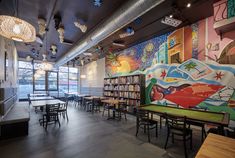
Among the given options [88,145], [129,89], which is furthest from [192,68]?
[88,145]

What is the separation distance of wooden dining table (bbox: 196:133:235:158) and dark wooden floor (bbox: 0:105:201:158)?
1.51 meters

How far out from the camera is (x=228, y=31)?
338 centimetres

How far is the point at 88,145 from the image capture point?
309 cm

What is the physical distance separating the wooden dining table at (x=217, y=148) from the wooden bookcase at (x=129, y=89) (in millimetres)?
4324

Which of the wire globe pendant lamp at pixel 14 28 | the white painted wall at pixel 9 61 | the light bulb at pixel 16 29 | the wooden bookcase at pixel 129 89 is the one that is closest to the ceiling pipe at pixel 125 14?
the wire globe pendant lamp at pixel 14 28

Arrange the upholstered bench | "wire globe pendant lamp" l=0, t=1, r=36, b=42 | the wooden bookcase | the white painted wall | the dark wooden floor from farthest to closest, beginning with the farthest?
the wooden bookcase → the white painted wall → the upholstered bench → the dark wooden floor → "wire globe pendant lamp" l=0, t=1, r=36, b=42

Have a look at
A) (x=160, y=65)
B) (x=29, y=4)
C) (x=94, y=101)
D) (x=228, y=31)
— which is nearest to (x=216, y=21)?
(x=228, y=31)

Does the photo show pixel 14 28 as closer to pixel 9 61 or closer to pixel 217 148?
pixel 217 148

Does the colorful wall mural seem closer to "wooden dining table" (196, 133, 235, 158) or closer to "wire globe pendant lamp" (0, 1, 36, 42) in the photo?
"wooden dining table" (196, 133, 235, 158)

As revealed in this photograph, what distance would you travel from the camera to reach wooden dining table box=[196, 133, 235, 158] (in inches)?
45.8

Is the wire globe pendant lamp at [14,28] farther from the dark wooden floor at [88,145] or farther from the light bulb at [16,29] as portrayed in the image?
the dark wooden floor at [88,145]

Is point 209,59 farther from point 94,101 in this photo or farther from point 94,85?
point 94,85

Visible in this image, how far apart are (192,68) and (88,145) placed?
12.7ft

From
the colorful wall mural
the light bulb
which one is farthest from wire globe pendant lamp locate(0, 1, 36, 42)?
the colorful wall mural
